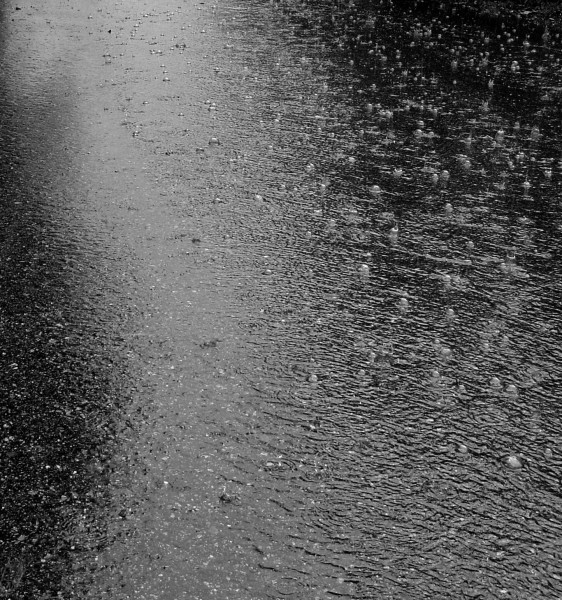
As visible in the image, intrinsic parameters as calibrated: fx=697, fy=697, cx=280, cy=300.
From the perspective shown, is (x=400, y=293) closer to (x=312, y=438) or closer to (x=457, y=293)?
(x=457, y=293)

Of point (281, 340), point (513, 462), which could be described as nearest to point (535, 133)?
point (281, 340)

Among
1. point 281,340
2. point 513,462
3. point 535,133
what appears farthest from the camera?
point 535,133

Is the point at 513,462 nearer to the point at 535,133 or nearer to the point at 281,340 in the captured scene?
the point at 281,340

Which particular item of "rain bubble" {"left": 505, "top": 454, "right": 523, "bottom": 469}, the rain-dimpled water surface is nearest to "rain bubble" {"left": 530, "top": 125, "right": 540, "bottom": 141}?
the rain-dimpled water surface

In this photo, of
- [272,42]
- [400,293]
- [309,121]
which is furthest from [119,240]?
[272,42]

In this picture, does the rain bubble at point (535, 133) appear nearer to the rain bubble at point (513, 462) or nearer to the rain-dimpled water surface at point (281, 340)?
the rain-dimpled water surface at point (281, 340)

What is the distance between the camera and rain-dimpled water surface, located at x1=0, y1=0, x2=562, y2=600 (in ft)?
13.0

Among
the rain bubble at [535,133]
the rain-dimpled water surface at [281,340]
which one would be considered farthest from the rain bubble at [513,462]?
the rain bubble at [535,133]

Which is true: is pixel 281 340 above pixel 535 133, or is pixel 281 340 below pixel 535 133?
above

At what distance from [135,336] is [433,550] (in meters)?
3.02

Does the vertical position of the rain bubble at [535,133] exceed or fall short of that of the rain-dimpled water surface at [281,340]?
it falls short

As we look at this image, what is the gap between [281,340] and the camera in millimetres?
5742

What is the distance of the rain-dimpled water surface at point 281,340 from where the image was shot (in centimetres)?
395

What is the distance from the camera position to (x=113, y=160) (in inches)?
359
